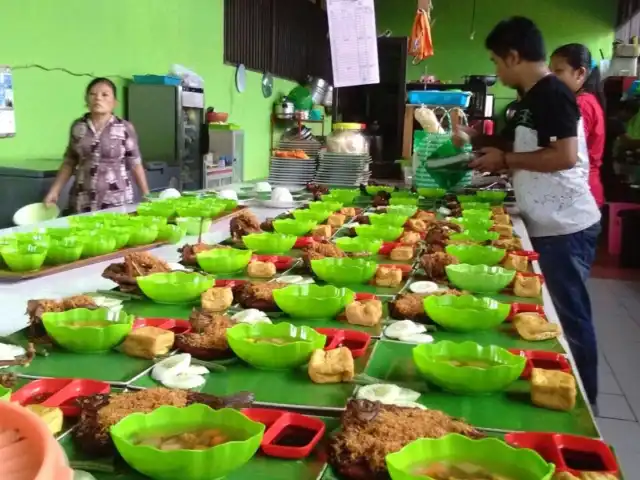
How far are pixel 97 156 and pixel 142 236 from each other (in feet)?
5.18

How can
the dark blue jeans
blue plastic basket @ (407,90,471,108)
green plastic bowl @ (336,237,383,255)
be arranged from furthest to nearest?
blue plastic basket @ (407,90,471,108) < the dark blue jeans < green plastic bowl @ (336,237,383,255)

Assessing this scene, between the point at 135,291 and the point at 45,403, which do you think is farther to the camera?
the point at 135,291

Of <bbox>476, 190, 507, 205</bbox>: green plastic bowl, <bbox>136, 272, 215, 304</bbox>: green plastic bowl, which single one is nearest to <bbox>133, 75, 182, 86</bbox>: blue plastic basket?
<bbox>476, 190, 507, 205</bbox>: green plastic bowl

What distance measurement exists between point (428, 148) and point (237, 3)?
3417 millimetres

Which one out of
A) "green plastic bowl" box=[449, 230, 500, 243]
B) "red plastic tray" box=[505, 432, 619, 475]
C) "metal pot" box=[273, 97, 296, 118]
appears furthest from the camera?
"metal pot" box=[273, 97, 296, 118]

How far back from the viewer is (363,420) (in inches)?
32.5

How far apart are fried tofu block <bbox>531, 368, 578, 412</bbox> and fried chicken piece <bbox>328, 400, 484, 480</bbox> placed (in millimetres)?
157

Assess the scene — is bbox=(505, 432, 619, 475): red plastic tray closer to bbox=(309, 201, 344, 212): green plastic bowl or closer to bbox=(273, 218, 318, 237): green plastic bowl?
bbox=(273, 218, 318, 237): green plastic bowl

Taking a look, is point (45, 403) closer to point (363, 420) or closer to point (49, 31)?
point (363, 420)

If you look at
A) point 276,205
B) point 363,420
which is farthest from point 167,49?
point 363,420

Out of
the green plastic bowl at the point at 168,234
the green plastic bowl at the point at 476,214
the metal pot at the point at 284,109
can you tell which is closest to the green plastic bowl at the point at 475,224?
the green plastic bowl at the point at 476,214

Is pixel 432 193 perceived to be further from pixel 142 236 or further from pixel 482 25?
pixel 482 25

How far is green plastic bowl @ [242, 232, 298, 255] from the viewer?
1919 millimetres

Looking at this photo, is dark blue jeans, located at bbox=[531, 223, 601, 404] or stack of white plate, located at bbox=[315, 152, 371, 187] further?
stack of white plate, located at bbox=[315, 152, 371, 187]
